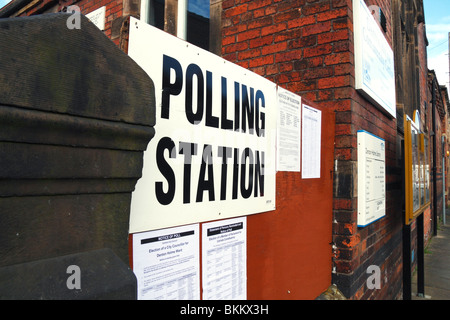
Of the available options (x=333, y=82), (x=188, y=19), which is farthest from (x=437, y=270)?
(x=188, y=19)

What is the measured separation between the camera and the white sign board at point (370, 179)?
2.80 metres

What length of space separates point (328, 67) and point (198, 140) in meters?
1.79

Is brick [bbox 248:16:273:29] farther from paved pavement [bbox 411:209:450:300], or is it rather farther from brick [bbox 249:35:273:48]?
paved pavement [bbox 411:209:450:300]

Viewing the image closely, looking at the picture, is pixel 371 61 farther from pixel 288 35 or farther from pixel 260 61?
pixel 260 61

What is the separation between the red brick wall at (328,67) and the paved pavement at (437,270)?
214cm

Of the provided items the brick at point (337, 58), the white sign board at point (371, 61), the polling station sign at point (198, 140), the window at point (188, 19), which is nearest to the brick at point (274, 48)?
the brick at point (337, 58)

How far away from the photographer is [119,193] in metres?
0.89

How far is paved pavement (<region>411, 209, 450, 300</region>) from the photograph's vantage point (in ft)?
16.4

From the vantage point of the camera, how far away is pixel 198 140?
1.42 metres

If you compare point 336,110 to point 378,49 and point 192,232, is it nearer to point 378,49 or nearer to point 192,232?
point 378,49

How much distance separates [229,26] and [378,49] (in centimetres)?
153

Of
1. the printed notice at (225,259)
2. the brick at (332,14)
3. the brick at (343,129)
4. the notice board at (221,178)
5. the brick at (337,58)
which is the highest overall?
the brick at (332,14)

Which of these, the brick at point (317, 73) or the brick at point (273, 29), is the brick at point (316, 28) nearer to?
the brick at point (273, 29)

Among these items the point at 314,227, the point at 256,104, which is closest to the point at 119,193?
the point at 256,104
